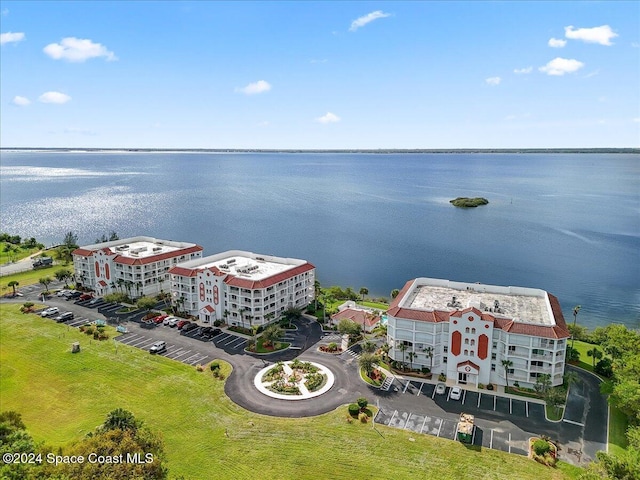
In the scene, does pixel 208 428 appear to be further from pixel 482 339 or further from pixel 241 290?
pixel 482 339

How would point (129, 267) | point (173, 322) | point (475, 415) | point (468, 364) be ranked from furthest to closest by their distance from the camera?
point (129, 267)
point (173, 322)
point (468, 364)
point (475, 415)

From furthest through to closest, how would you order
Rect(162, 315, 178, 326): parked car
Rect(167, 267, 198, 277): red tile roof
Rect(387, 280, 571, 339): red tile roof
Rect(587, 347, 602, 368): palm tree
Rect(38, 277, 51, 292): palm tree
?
Rect(38, 277, 51, 292): palm tree → Rect(167, 267, 198, 277): red tile roof → Rect(162, 315, 178, 326): parked car → Rect(587, 347, 602, 368): palm tree → Rect(387, 280, 571, 339): red tile roof

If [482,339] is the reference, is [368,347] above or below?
below

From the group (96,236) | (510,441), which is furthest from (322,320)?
(96,236)

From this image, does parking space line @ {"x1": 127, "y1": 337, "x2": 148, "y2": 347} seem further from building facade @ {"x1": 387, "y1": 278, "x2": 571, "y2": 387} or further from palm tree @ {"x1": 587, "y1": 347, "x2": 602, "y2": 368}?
palm tree @ {"x1": 587, "y1": 347, "x2": 602, "y2": 368}

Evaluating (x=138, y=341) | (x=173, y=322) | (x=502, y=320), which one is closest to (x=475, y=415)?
(x=502, y=320)

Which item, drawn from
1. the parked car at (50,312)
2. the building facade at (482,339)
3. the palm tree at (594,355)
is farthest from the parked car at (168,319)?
the palm tree at (594,355)

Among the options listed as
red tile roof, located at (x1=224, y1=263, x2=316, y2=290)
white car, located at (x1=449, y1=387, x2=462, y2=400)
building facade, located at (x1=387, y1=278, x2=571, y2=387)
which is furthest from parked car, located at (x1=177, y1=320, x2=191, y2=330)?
white car, located at (x1=449, y1=387, x2=462, y2=400)

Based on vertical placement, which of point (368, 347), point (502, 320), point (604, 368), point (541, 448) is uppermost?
point (502, 320)
